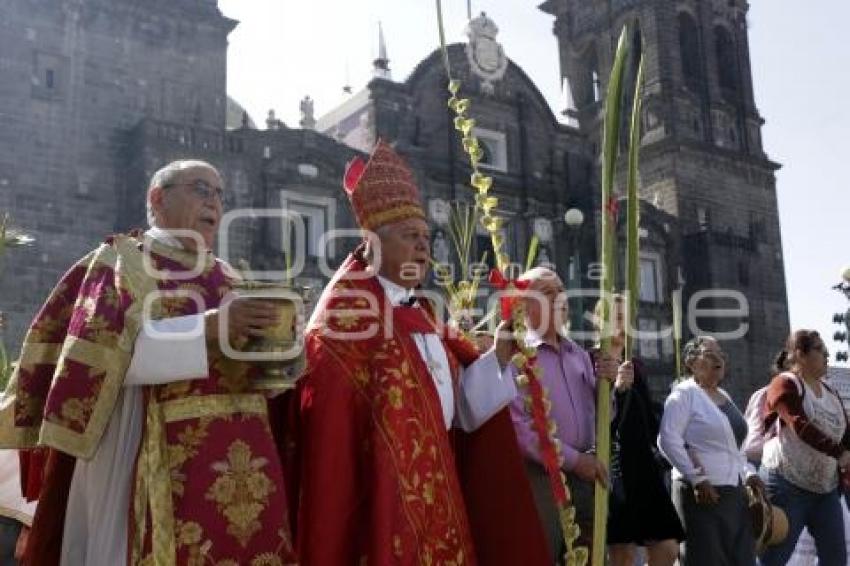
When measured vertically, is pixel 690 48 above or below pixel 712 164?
above

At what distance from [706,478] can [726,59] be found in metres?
27.9

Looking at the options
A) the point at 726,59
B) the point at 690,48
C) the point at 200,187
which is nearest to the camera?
the point at 200,187

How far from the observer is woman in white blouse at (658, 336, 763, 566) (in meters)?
5.82

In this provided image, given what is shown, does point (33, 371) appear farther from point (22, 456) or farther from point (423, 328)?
point (423, 328)

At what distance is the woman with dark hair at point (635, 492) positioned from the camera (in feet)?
17.1

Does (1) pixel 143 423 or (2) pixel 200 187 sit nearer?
(1) pixel 143 423

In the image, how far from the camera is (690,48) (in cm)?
3055

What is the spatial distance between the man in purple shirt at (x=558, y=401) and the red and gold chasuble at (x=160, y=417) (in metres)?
1.67

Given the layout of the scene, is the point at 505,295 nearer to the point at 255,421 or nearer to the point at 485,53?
the point at 255,421

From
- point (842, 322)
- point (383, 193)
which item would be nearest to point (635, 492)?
point (383, 193)

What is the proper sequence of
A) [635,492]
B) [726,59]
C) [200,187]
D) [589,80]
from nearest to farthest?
[200,187] < [635,492] < [726,59] < [589,80]

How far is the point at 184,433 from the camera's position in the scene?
3.09 meters

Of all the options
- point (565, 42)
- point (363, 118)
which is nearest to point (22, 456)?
point (363, 118)

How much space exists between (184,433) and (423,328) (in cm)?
109
